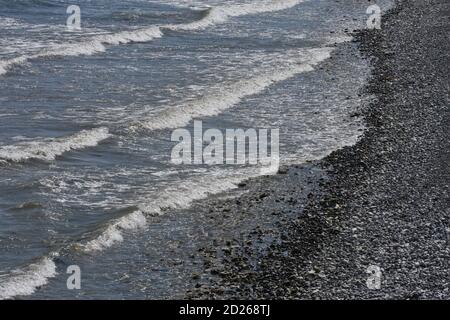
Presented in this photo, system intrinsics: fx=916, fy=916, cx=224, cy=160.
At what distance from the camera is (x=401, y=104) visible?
2548 centimetres

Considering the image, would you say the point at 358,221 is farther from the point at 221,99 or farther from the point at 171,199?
the point at 221,99

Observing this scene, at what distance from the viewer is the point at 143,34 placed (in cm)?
3450

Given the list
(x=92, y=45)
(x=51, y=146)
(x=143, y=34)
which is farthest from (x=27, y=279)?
(x=143, y=34)

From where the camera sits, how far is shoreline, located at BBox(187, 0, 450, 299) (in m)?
14.5

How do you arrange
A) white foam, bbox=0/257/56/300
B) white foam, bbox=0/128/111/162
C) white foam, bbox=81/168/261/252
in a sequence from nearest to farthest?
white foam, bbox=0/257/56/300 < white foam, bbox=81/168/261/252 < white foam, bbox=0/128/111/162

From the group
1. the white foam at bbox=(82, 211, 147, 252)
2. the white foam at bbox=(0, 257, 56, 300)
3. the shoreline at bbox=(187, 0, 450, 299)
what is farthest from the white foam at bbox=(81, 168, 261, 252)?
the white foam at bbox=(0, 257, 56, 300)

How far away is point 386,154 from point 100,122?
716 cm

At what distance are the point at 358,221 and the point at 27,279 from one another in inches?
246

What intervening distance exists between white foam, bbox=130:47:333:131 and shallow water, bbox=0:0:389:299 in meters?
0.05

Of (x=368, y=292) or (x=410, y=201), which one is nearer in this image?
→ (x=368, y=292)

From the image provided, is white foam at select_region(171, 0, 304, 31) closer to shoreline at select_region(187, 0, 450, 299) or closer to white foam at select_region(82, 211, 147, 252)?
shoreline at select_region(187, 0, 450, 299)

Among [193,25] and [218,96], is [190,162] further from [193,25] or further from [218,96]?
[193,25]
